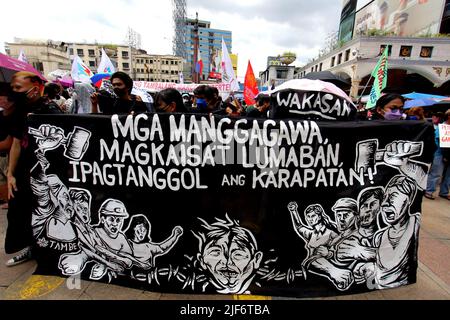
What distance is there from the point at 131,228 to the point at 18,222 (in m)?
1.26

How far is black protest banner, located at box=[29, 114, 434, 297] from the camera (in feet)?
6.36

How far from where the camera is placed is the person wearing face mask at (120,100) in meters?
3.01

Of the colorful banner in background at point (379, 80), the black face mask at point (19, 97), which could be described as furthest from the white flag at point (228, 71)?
the black face mask at point (19, 97)

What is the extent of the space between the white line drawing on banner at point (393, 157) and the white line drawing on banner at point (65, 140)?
2.33 m

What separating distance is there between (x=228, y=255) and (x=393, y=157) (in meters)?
1.64

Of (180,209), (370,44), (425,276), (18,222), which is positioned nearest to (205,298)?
(180,209)

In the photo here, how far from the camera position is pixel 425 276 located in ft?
7.48

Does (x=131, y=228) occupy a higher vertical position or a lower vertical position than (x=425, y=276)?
higher

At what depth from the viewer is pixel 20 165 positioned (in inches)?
89.2

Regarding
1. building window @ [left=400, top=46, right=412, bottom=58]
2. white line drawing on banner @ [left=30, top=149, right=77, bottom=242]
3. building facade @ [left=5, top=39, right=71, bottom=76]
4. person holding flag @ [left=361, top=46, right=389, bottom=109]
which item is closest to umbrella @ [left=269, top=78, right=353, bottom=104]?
white line drawing on banner @ [left=30, top=149, right=77, bottom=242]

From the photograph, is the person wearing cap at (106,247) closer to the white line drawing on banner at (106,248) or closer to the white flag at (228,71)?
the white line drawing on banner at (106,248)

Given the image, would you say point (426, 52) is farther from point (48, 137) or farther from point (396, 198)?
point (48, 137)

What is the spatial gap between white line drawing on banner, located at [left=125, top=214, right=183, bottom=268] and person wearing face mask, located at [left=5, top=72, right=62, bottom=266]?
117cm
